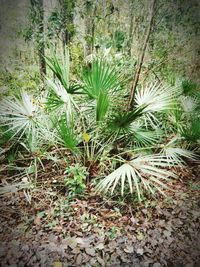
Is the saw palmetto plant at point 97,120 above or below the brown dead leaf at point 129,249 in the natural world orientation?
above

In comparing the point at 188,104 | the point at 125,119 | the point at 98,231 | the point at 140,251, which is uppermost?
the point at 188,104

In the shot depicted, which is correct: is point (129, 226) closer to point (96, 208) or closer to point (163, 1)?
point (96, 208)

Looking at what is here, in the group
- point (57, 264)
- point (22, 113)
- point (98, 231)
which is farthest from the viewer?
point (22, 113)

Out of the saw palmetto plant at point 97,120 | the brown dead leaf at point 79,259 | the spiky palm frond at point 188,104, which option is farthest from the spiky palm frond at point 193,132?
the brown dead leaf at point 79,259

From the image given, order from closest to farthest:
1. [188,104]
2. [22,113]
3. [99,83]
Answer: [99,83] → [22,113] → [188,104]

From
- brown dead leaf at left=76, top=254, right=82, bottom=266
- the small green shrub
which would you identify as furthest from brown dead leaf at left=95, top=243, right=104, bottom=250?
the small green shrub

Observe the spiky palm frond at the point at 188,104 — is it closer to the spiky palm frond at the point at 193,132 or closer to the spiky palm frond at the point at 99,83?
the spiky palm frond at the point at 193,132

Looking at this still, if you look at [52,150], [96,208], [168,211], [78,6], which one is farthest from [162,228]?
[78,6]

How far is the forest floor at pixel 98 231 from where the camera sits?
97.5 inches

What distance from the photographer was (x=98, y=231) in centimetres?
277

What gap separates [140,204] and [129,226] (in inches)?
15.2

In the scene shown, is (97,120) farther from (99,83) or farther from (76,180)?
(76,180)

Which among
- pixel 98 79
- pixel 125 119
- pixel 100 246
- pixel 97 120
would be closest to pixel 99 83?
pixel 98 79

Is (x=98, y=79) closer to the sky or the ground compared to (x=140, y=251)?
closer to the sky
